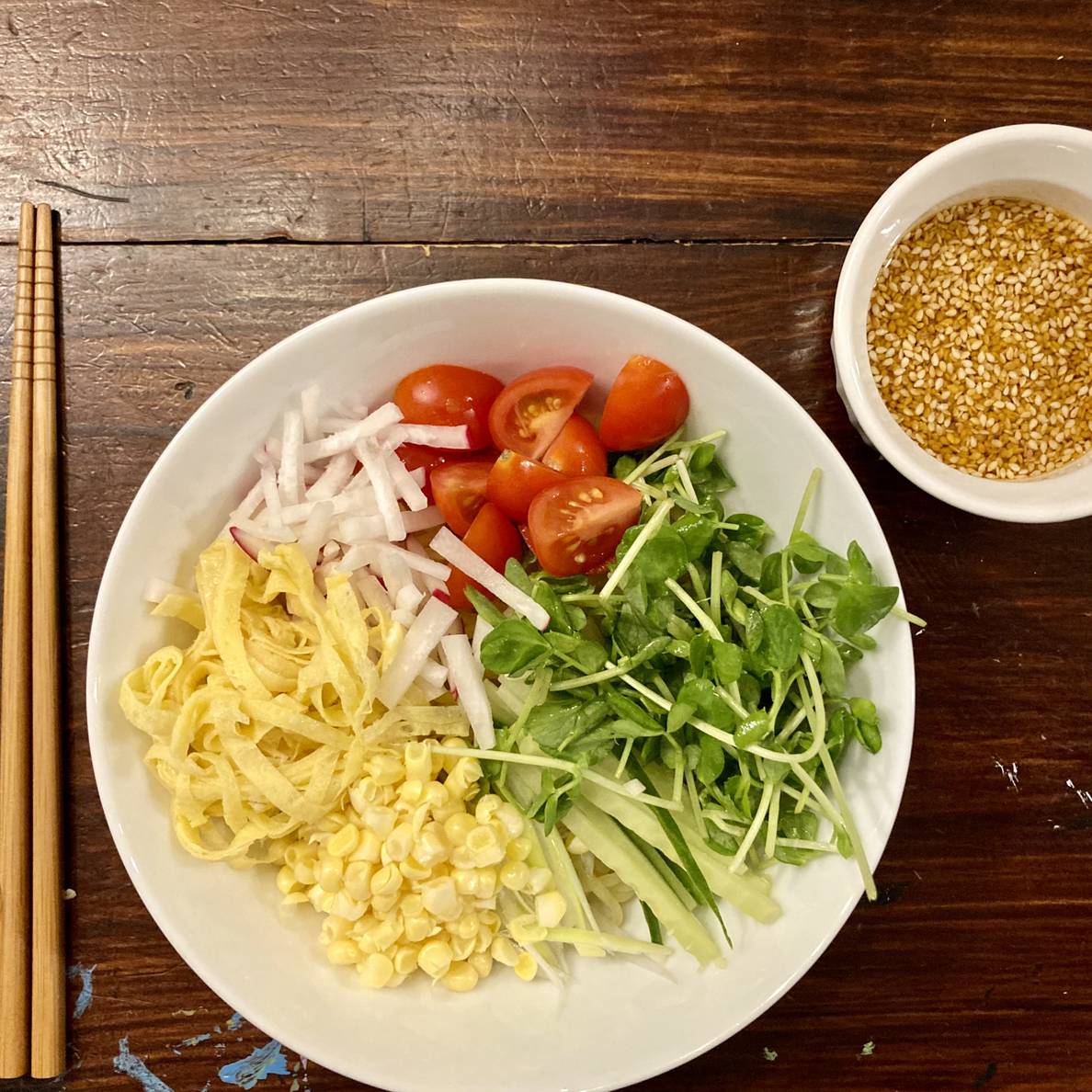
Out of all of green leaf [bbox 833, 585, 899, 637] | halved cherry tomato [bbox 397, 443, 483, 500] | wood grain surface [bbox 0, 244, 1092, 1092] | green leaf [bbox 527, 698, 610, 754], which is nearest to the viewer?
green leaf [bbox 833, 585, 899, 637]

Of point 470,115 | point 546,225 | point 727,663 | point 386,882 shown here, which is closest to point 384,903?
point 386,882

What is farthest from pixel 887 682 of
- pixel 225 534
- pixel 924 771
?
pixel 225 534

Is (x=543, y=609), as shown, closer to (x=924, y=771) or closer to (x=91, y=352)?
(x=924, y=771)

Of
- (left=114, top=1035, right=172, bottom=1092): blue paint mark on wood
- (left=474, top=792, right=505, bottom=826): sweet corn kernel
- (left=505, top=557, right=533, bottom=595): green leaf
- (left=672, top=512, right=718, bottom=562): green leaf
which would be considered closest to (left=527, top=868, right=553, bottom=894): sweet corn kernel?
(left=474, top=792, right=505, bottom=826): sweet corn kernel

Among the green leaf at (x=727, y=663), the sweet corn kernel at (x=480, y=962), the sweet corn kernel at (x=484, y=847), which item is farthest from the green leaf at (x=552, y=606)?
the sweet corn kernel at (x=480, y=962)

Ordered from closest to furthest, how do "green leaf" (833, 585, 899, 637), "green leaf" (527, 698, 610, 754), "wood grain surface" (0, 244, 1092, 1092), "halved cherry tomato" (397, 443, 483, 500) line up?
"green leaf" (833, 585, 899, 637) < "green leaf" (527, 698, 610, 754) < "halved cherry tomato" (397, 443, 483, 500) < "wood grain surface" (0, 244, 1092, 1092)

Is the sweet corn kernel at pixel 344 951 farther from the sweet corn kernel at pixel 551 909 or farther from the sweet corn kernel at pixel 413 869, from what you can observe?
the sweet corn kernel at pixel 551 909

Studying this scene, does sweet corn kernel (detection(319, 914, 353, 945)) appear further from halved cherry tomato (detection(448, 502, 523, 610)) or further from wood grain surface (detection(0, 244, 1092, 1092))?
halved cherry tomato (detection(448, 502, 523, 610))
